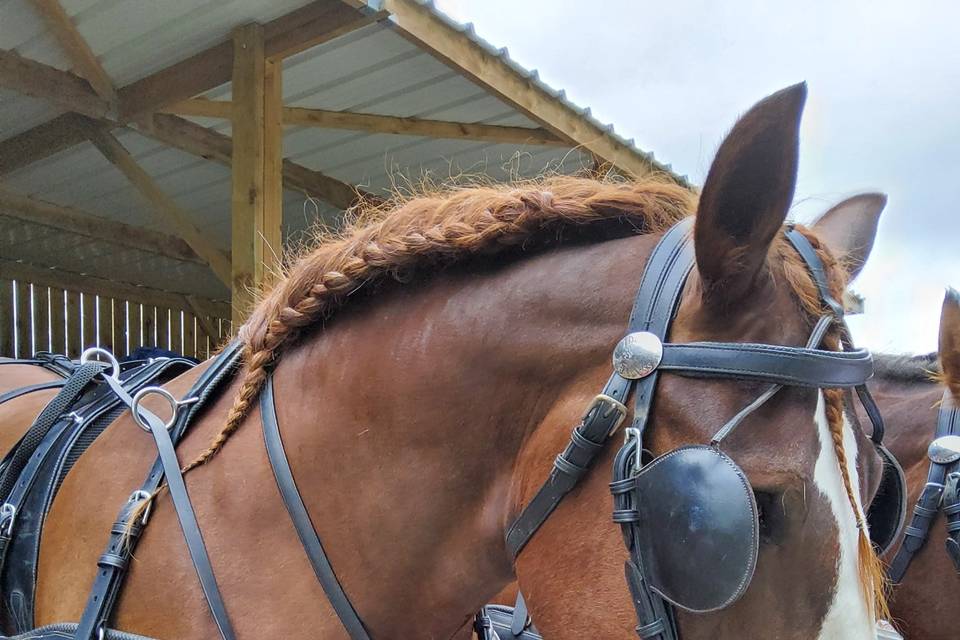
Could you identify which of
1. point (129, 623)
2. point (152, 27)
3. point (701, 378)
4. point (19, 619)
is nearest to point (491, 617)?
point (129, 623)

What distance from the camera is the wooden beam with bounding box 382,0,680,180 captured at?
327 cm

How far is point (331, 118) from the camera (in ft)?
13.7

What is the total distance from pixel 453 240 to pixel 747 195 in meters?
0.39

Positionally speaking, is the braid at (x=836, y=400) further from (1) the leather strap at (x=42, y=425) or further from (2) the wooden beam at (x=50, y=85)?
(2) the wooden beam at (x=50, y=85)

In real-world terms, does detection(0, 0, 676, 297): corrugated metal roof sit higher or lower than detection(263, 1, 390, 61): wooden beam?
higher

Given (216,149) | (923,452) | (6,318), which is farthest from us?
(6,318)

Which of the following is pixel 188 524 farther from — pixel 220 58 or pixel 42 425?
pixel 220 58

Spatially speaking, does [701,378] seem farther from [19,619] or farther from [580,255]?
[19,619]

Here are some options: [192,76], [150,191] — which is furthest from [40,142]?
[192,76]

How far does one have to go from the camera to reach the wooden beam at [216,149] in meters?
4.38

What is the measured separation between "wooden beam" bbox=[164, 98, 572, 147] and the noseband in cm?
319

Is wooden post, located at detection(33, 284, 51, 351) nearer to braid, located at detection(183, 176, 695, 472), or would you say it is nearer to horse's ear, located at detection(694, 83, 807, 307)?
braid, located at detection(183, 176, 695, 472)

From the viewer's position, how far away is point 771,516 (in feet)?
2.60

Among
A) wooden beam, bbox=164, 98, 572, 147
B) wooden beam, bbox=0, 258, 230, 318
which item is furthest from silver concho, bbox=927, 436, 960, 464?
wooden beam, bbox=0, 258, 230, 318
